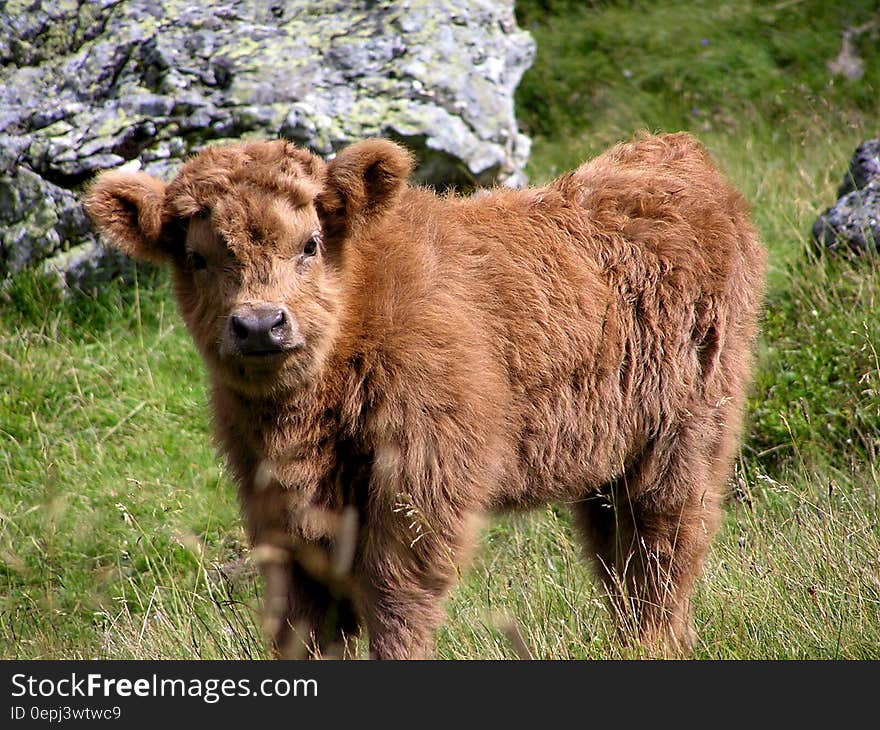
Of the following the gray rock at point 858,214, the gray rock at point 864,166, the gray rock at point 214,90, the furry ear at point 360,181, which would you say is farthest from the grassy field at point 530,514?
the furry ear at point 360,181

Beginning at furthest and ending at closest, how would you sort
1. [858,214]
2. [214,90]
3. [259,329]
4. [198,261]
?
[214,90] < [858,214] < [198,261] < [259,329]

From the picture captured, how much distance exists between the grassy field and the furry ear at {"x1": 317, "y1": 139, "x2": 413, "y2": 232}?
1448 mm

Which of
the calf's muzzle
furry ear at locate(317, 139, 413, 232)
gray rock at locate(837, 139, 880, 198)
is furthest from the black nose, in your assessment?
gray rock at locate(837, 139, 880, 198)

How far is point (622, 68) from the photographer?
12.1 metres

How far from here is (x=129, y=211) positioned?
5.10 metres

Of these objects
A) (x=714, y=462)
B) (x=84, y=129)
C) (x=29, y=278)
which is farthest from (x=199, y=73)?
(x=714, y=462)

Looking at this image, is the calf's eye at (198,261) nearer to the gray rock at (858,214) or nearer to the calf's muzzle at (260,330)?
the calf's muzzle at (260,330)

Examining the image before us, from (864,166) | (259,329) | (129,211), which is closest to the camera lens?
(259,329)

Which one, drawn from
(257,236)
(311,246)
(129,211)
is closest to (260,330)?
(257,236)

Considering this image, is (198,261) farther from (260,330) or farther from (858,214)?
(858,214)

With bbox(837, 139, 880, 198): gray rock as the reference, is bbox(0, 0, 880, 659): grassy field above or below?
below

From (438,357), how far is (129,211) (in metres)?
1.44

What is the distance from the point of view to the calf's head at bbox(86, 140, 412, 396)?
4.69 meters

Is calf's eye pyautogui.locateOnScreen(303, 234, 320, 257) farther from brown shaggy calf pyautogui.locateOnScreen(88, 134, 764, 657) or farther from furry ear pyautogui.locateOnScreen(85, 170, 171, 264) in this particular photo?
furry ear pyautogui.locateOnScreen(85, 170, 171, 264)
